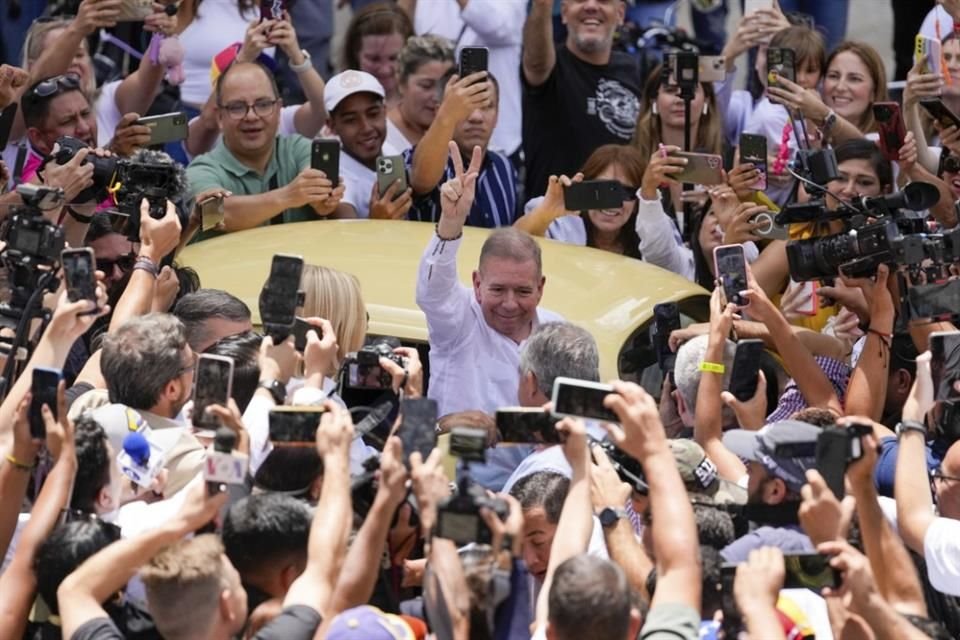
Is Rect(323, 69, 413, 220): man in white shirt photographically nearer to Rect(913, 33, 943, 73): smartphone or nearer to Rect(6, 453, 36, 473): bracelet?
Rect(913, 33, 943, 73): smartphone

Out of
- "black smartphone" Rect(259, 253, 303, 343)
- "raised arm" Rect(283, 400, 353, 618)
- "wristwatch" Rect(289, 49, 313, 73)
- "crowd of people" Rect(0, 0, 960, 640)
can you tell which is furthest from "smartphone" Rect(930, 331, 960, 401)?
"wristwatch" Rect(289, 49, 313, 73)

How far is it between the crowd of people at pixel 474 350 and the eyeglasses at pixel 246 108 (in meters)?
0.02

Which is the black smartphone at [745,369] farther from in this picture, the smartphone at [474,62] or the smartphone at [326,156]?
the smartphone at [326,156]

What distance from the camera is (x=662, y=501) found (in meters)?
4.74

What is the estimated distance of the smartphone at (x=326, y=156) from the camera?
8.43 metres

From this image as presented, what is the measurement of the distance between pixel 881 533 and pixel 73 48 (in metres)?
5.03

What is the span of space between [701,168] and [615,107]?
1.69 metres

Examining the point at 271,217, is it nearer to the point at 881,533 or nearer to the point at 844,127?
the point at 844,127

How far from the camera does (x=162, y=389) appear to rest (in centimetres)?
580

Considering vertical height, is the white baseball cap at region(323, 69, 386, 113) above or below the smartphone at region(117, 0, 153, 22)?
below

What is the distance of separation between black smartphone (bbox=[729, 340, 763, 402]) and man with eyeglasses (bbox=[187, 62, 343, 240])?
8.93ft

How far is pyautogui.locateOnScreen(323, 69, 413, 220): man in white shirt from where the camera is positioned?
8.97 meters

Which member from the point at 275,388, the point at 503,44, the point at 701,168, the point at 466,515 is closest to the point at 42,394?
the point at 275,388

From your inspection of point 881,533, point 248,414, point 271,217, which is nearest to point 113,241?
point 271,217
